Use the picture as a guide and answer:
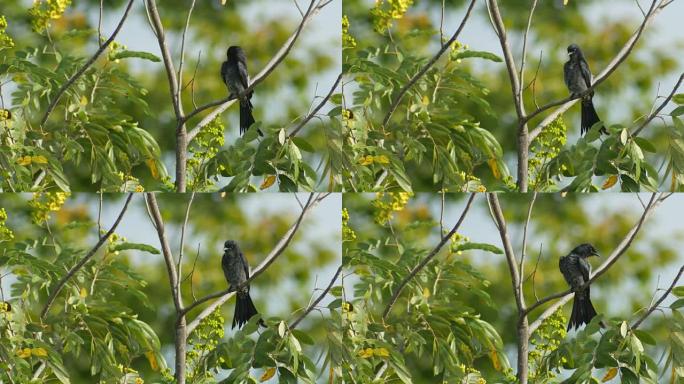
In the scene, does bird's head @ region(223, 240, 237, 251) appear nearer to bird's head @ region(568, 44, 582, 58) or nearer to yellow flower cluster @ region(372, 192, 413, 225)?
yellow flower cluster @ region(372, 192, 413, 225)

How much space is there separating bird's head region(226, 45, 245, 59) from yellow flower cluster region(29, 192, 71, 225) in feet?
2.40

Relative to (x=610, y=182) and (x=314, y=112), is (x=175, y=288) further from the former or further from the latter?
(x=610, y=182)

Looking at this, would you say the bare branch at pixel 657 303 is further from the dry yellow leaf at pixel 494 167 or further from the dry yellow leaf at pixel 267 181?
the dry yellow leaf at pixel 267 181

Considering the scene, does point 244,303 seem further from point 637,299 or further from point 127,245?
point 637,299

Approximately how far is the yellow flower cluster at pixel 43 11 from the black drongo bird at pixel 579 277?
6.31ft

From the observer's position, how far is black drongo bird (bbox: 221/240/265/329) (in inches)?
141

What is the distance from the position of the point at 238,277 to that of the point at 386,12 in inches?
40.9

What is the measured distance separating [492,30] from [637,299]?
3.45 ft

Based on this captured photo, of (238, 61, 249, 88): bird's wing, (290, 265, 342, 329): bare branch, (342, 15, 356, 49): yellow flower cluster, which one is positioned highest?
(342, 15, 356, 49): yellow flower cluster

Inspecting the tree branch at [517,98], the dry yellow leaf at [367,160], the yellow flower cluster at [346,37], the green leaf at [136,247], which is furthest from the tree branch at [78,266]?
the tree branch at [517,98]

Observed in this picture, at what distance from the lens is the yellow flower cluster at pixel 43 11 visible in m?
3.58

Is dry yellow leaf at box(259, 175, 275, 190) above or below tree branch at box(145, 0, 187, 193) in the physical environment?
below

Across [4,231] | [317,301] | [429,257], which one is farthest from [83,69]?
[429,257]

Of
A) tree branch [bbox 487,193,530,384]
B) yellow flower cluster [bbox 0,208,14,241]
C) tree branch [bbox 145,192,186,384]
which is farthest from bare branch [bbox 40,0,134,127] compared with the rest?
tree branch [bbox 487,193,530,384]
